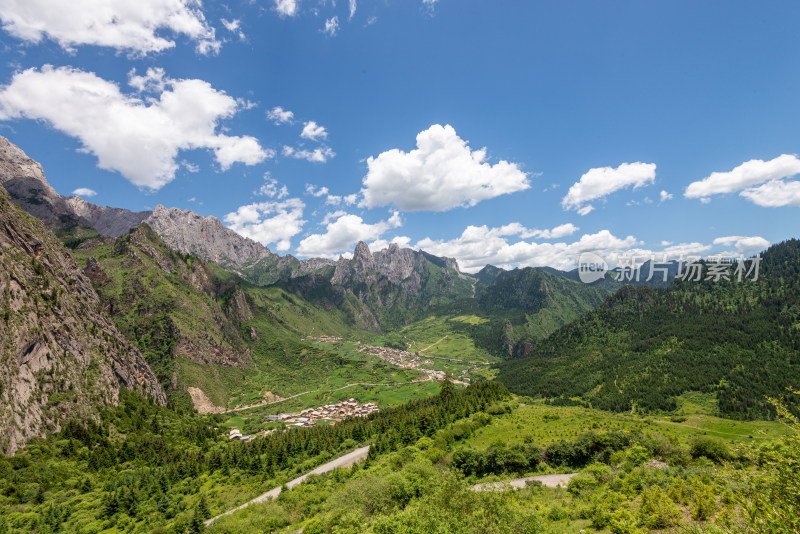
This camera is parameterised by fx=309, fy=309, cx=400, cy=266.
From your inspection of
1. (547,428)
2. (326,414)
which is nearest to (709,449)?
(547,428)

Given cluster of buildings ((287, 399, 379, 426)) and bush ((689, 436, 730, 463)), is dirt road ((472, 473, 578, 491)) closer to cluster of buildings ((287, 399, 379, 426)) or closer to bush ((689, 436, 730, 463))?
bush ((689, 436, 730, 463))

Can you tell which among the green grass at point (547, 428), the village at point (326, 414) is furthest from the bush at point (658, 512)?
the village at point (326, 414)

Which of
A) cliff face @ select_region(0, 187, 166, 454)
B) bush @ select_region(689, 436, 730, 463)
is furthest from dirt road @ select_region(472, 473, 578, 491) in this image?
cliff face @ select_region(0, 187, 166, 454)

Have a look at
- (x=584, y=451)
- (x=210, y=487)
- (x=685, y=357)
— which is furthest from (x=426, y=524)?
(x=685, y=357)

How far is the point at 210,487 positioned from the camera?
84.2 m

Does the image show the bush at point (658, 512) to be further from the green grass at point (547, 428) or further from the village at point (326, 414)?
the village at point (326, 414)

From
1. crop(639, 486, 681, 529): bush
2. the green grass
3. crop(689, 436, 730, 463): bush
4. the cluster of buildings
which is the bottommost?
the cluster of buildings

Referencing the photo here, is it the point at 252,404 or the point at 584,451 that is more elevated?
the point at 584,451

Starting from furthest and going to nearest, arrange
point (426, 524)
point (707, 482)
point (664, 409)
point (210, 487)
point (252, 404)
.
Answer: point (252, 404), point (664, 409), point (210, 487), point (707, 482), point (426, 524)

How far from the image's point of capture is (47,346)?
11119cm

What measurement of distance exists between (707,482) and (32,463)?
14626 centimetres

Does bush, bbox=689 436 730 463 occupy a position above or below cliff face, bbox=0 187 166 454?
below

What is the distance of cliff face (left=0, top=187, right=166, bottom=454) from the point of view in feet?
311

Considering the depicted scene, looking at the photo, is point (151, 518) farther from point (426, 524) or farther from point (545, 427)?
point (545, 427)
